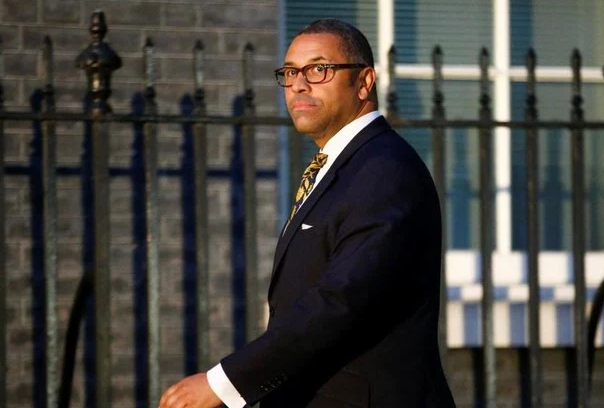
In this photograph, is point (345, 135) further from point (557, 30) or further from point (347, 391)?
point (557, 30)

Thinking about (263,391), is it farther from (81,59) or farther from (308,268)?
(81,59)

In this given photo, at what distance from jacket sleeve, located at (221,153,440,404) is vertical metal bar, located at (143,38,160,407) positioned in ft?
7.04

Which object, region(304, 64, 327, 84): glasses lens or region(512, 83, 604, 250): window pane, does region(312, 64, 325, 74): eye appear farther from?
region(512, 83, 604, 250): window pane

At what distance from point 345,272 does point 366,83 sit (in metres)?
0.53

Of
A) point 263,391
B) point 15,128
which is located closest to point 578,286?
point 15,128

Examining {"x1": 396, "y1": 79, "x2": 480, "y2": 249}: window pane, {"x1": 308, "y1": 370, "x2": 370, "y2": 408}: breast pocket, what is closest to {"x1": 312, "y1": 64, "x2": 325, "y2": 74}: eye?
{"x1": 308, "y1": 370, "x2": 370, "y2": 408}: breast pocket

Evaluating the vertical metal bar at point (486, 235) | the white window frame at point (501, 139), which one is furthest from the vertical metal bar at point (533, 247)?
the white window frame at point (501, 139)

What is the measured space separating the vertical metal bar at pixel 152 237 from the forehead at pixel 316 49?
6.27 feet

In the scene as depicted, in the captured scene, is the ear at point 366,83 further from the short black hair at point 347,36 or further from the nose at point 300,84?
the nose at point 300,84

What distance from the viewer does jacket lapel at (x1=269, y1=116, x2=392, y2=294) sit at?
3.14 m

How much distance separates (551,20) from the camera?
6.69 meters

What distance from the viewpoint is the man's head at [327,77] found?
125 inches

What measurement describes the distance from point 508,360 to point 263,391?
335 centimetres

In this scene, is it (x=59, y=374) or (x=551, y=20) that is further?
(x=551, y=20)
